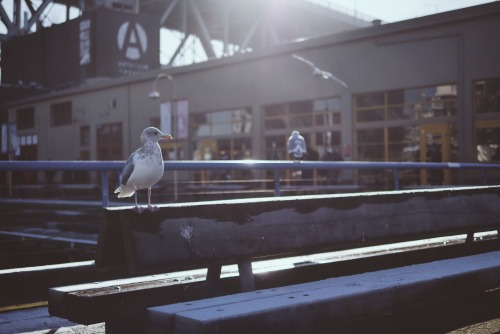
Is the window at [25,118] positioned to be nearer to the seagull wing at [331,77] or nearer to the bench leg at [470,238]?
the seagull wing at [331,77]

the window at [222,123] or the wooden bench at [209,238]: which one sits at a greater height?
the window at [222,123]

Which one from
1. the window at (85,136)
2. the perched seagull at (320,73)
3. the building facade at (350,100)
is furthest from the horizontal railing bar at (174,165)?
the window at (85,136)

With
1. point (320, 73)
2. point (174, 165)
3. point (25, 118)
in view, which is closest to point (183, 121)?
point (320, 73)

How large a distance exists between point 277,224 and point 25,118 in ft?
164

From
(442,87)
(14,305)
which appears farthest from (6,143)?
(14,305)

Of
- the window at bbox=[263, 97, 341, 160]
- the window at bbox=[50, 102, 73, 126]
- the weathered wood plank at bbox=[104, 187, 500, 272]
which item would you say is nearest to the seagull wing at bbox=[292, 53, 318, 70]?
the window at bbox=[263, 97, 341, 160]

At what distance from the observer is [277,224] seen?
4094 mm

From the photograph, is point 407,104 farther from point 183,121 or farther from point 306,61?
point 183,121

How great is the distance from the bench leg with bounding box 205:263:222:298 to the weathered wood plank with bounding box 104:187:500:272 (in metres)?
0.24

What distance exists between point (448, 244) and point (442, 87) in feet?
66.4

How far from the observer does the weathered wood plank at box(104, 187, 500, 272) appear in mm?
3498

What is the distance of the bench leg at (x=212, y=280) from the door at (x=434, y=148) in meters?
22.1

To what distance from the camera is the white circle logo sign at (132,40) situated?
50.6 m

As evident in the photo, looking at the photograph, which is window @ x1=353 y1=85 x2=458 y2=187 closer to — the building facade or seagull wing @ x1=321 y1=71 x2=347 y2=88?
the building facade
